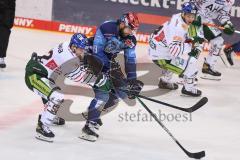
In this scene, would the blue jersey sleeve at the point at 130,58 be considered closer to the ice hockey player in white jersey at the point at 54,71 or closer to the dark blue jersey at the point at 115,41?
the dark blue jersey at the point at 115,41

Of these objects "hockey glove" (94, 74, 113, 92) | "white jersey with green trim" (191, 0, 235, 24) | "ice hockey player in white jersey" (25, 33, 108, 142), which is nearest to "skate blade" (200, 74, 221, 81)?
"white jersey with green trim" (191, 0, 235, 24)

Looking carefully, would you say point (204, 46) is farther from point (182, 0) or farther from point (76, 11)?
point (76, 11)

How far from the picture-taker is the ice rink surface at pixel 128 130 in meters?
5.37

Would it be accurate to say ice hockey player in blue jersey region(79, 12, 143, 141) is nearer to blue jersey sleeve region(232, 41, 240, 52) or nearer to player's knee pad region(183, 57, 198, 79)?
player's knee pad region(183, 57, 198, 79)

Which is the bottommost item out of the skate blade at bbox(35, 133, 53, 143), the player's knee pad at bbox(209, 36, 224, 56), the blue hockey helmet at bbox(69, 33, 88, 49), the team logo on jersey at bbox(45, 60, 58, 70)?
the skate blade at bbox(35, 133, 53, 143)

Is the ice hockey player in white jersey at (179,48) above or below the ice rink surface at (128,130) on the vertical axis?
above

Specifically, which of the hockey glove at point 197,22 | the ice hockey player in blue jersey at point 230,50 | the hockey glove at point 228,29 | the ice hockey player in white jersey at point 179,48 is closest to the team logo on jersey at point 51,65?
the ice hockey player in white jersey at point 179,48

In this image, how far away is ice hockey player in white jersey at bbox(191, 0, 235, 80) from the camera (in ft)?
28.0

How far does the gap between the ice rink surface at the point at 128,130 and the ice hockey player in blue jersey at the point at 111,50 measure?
245mm

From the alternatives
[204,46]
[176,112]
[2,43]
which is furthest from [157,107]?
[204,46]

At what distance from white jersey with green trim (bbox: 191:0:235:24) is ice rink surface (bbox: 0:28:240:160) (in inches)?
38.7

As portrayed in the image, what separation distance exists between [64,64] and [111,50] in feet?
2.48

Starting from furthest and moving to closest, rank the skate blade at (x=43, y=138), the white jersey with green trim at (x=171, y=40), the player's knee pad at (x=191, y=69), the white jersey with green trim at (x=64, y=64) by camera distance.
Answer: the player's knee pad at (x=191, y=69) < the white jersey with green trim at (x=171, y=40) < the skate blade at (x=43, y=138) < the white jersey with green trim at (x=64, y=64)

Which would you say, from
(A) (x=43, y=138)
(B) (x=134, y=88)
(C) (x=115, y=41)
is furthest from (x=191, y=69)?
(A) (x=43, y=138)
